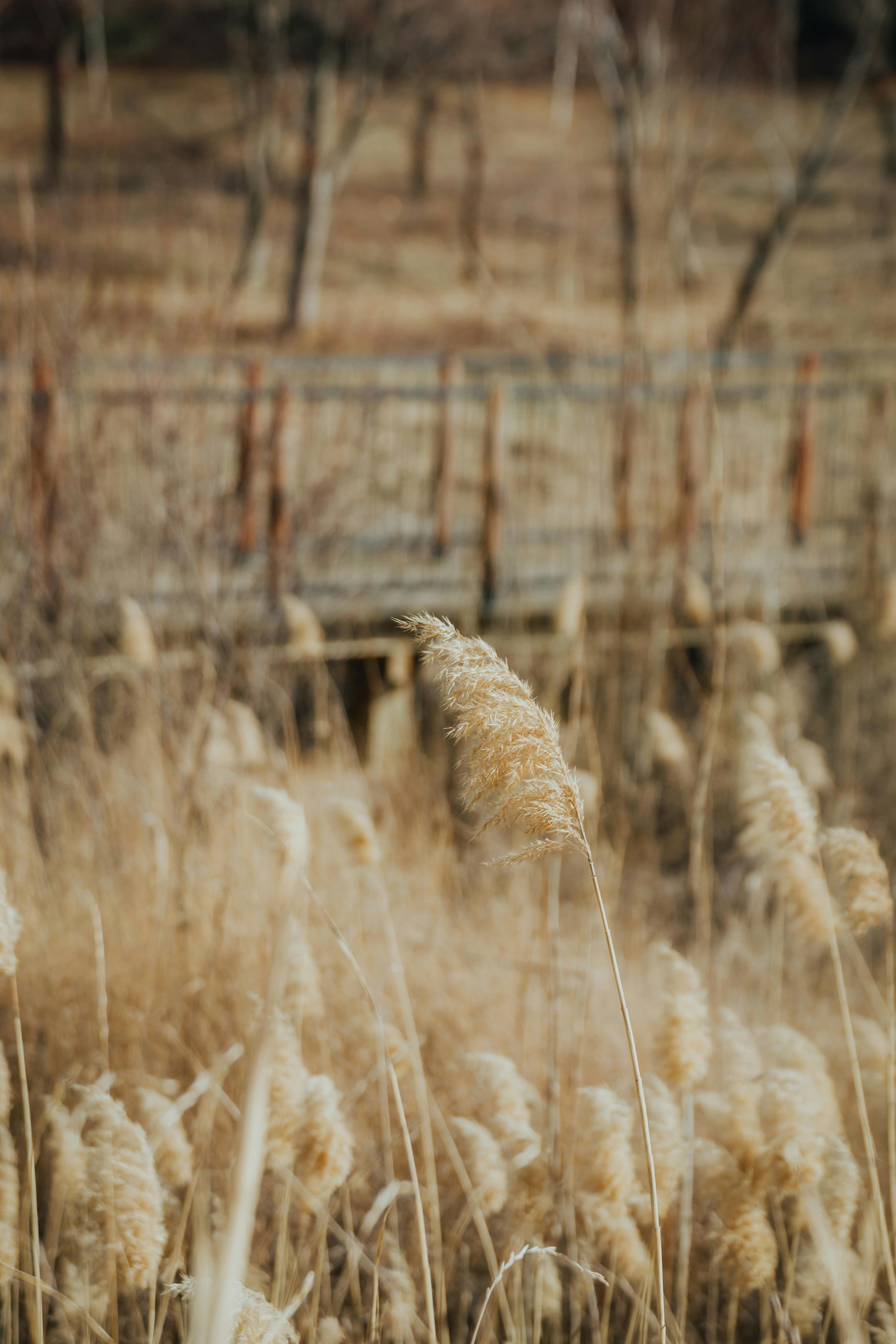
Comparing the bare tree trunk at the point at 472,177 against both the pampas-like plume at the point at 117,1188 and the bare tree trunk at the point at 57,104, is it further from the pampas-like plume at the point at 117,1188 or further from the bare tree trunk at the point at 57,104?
the bare tree trunk at the point at 57,104

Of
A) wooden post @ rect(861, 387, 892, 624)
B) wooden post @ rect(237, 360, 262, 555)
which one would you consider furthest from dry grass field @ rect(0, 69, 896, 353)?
wooden post @ rect(237, 360, 262, 555)

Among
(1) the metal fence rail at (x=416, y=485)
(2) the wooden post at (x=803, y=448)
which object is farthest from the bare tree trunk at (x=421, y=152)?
(2) the wooden post at (x=803, y=448)

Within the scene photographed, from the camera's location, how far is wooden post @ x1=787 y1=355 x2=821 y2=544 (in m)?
7.23

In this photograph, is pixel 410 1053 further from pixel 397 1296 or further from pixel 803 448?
pixel 803 448

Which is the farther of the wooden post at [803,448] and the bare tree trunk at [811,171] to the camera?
the bare tree trunk at [811,171]

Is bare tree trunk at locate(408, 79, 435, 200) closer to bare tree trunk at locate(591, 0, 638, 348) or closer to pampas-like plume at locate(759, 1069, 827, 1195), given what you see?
bare tree trunk at locate(591, 0, 638, 348)

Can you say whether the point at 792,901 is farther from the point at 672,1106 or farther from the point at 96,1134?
the point at 96,1134

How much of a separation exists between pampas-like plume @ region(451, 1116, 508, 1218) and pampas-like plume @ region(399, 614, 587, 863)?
31.1 inches

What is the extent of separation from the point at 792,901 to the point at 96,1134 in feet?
4.10

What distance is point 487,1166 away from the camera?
1.99 m

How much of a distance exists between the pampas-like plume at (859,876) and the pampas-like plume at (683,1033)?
27 cm

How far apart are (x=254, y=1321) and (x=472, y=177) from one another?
42.7 ft

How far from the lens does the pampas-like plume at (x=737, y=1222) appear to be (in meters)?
1.85

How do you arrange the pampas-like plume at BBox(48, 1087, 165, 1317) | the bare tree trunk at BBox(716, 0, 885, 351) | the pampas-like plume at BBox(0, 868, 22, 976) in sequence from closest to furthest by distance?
1. the pampas-like plume at BBox(0, 868, 22, 976)
2. the pampas-like plume at BBox(48, 1087, 165, 1317)
3. the bare tree trunk at BBox(716, 0, 885, 351)
